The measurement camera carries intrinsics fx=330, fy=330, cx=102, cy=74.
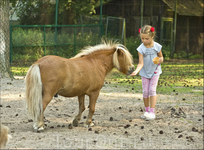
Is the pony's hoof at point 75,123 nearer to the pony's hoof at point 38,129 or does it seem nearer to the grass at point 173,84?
the pony's hoof at point 38,129

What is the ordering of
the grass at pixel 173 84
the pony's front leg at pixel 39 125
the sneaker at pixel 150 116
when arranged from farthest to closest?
1. the grass at pixel 173 84
2. the sneaker at pixel 150 116
3. the pony's front leg at pixel 39 125

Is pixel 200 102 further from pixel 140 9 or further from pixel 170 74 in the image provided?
pixel 140 9

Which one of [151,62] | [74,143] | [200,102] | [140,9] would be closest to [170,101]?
[200,102]

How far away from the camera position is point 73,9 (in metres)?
20.8

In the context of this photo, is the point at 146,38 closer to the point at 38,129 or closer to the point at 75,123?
the point at 75,123

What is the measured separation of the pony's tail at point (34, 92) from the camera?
550 centimetres

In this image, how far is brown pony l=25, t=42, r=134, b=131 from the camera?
18.2 ft

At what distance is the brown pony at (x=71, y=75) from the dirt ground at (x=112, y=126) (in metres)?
0.41

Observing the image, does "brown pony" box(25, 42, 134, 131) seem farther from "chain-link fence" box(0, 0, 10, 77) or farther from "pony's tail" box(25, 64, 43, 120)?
"chain-link fence" box(0, 0, 10, 77)

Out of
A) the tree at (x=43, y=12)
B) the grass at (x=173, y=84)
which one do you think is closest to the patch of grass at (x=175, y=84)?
the grass at (x=173, y=84)

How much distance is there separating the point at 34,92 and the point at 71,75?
0.74 m

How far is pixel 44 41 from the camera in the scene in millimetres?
17391

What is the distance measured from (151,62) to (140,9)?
1942cm

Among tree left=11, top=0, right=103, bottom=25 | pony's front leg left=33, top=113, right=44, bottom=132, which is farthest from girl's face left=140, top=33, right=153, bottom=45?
tree left=11, top=0, right=103, bottom=25
